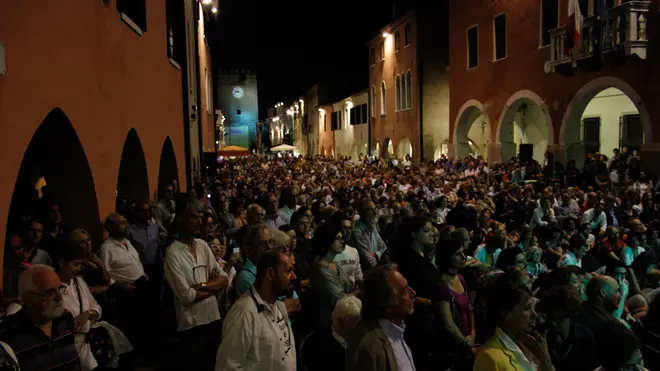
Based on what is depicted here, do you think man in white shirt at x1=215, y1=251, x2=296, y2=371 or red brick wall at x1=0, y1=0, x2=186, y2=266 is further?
red brick wall at x1=0, y1=0, x2=186, y2=266

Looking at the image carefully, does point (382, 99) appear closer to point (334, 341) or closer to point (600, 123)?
point (600, 123)

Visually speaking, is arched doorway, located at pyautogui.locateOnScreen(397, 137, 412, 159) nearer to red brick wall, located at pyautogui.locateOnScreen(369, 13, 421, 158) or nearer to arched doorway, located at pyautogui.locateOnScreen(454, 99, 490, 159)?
red brick wall, located at pyautogui.locateOnScreen(369, 13, 421, 158)

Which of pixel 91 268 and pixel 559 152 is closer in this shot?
pixel 91 268

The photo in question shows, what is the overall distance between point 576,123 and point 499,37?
6.41m

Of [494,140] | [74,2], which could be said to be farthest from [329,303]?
[494,140]

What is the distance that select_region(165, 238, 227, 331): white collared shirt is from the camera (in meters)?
5.18

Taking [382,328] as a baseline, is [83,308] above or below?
below

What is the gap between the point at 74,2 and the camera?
695 cm

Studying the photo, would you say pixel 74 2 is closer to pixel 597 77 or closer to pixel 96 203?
pixel 96 203

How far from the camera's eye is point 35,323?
374 cm

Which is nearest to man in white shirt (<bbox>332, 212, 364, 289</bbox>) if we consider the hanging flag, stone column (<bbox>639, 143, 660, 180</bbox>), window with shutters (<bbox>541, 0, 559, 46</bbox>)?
stone column (<bbox>639, 143, 660, 180</bbox>)

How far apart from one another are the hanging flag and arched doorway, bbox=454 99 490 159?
782 cm

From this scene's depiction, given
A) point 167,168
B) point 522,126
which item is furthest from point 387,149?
point 167,168

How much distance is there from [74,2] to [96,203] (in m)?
2.45
